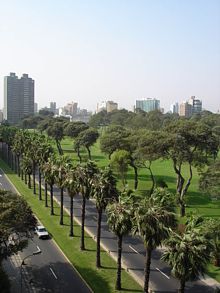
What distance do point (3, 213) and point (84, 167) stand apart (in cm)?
1123

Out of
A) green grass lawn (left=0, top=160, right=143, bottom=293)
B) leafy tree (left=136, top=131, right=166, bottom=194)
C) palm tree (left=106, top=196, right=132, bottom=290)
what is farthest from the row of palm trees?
leafy tree (left=136, top=131, right=166, bottom=194)

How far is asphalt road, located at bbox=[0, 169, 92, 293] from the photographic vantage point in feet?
129

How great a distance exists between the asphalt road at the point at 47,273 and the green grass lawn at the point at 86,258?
0.93 m

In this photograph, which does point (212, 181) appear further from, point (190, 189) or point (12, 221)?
point (12, 221)

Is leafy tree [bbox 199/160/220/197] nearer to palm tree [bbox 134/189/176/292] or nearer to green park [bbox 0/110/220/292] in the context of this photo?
green park [bbox 0/110/220/292]

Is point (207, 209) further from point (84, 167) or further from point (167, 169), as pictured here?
point (167, 169)

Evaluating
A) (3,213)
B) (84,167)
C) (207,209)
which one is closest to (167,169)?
(207,209)

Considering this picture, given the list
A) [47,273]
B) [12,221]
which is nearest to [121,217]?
[12,221]

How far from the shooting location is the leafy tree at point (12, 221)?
38.4m

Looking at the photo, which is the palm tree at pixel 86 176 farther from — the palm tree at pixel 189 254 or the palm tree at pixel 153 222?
the palm tree at pixel 189 254

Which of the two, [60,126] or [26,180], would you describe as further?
[60,126]

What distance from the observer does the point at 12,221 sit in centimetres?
3953

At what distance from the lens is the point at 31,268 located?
43.8 meters

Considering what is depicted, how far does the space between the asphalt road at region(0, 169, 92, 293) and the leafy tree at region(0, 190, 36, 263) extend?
8.83 ft
